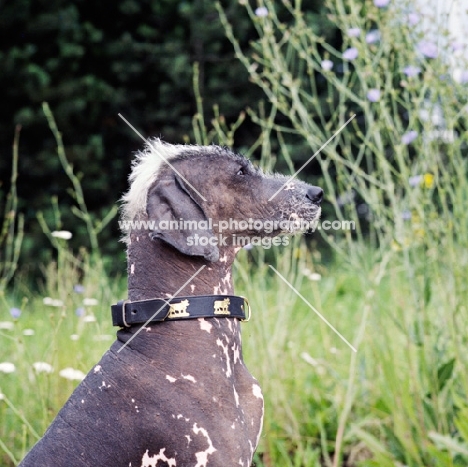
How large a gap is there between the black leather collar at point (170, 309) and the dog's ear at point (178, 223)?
133mm

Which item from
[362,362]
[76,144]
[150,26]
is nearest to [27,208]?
[76,144]

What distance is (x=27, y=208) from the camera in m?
9.42

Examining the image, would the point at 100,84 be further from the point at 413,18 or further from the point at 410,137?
the point at 410,137

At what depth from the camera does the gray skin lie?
1.96 m

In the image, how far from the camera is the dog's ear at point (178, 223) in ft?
6.70

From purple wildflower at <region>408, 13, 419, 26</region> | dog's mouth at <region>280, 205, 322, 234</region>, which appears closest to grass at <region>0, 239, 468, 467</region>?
dog's mouth at <region>280, 205, 322, 234</region>

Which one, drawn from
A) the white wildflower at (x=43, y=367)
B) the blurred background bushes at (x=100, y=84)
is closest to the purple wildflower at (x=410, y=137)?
the white wildflower at (x=43, y=367)

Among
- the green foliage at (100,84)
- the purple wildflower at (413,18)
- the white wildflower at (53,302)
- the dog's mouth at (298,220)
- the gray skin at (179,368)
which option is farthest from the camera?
the green foliage at (100,84)

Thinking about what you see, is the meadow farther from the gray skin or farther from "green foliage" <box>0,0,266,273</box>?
"green foliage" <box>0,0,266,273</box>

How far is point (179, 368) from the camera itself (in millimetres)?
2016

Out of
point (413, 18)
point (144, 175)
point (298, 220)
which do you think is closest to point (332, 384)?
point (413, 18)

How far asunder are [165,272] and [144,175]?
0.32 metres

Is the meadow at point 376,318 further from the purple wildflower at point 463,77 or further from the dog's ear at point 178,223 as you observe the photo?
the dog's ear at point 178,223

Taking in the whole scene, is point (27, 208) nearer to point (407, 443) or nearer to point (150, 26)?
point (150, 26)
